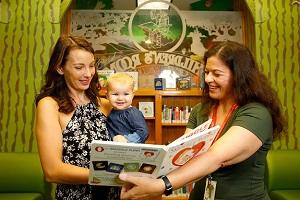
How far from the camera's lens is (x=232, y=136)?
1429 millimetres

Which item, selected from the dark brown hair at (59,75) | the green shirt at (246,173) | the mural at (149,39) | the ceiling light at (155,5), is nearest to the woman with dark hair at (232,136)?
the green shirt at (246,173)

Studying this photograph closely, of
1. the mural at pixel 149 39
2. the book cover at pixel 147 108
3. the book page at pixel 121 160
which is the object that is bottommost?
the book cover at pixel 147 108

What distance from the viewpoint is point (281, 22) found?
14.3ft

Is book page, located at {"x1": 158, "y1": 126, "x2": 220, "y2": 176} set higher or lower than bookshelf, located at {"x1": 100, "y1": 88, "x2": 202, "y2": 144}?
higher

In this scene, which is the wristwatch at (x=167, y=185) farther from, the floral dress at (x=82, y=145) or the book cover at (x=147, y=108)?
the book cover at (x=147, y=108)

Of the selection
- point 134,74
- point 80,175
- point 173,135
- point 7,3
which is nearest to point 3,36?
point 7,3

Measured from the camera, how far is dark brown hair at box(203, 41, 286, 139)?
163 cm

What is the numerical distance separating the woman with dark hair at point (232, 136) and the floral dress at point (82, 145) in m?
0.40

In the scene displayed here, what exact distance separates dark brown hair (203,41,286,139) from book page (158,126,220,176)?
15.6 inches

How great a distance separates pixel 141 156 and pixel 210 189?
0.59m

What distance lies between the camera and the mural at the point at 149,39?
16.3 ft

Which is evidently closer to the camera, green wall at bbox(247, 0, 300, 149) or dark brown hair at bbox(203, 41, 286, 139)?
dark brown hair at bbox(203, 41, 286, 139)

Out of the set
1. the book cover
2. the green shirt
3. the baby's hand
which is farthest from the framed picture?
the green shirt

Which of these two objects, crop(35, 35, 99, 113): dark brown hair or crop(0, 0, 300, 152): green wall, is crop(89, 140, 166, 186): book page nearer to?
crop(35, 35, 99, 113): dark brown hair
